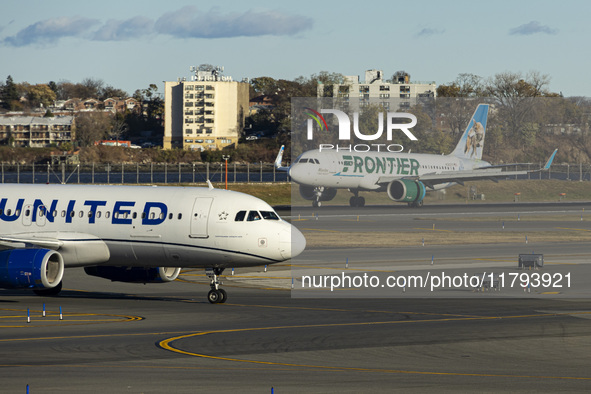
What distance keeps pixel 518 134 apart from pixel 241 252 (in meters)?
92.9

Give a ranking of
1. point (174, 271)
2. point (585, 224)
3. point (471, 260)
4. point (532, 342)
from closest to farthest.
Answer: point (532, 342)
point (174, 271)
point (471, 260)
point (585, 224)

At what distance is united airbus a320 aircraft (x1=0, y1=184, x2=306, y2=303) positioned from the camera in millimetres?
38500

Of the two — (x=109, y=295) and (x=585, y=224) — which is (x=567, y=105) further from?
(x=109, y=295)

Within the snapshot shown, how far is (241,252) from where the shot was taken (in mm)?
38688

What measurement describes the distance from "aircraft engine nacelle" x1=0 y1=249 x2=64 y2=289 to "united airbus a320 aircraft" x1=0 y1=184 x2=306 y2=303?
0.04 meters

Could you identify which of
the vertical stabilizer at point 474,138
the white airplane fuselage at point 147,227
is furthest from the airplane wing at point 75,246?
the vertical stabilizer at point 474,138

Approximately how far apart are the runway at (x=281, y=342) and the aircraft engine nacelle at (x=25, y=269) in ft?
3.84

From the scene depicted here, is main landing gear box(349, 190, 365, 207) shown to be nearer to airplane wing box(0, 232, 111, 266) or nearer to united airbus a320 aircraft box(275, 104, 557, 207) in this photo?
united airbus a320 aircraft box(275, 104, 557, 207)

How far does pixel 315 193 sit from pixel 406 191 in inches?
389

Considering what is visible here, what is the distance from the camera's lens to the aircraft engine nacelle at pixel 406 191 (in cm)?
10344

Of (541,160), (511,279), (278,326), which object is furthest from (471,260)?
(541,160)

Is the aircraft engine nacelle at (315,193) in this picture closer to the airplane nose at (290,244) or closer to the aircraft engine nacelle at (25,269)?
the airplane nose at (290,244)

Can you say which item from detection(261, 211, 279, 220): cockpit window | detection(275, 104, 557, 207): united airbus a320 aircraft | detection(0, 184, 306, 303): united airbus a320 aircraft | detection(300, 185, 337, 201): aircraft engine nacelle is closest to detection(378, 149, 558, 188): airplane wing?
detection(275, 104, 557, 207): united airbus a320 aircraft

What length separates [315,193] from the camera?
339 ft
